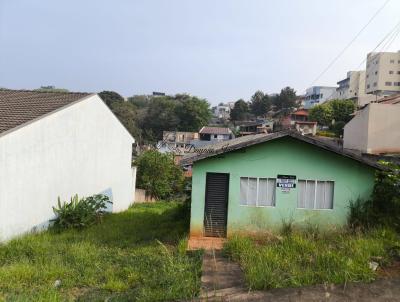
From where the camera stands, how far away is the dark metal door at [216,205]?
10.8 m

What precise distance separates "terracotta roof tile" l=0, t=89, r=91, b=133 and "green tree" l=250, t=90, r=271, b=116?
6836 cm

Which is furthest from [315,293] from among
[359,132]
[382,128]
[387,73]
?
[387,73]

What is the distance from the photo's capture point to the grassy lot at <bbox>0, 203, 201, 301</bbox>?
6.49m

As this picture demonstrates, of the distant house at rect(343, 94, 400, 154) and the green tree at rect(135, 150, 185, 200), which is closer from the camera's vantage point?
the distant house at rect(343, 94, 400, 154)

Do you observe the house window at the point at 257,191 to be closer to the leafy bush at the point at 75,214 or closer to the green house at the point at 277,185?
the green house at the point at 277,185

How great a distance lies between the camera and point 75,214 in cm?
1348

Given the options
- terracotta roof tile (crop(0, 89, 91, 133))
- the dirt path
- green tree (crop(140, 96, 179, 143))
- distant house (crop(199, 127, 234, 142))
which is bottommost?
the dirt path

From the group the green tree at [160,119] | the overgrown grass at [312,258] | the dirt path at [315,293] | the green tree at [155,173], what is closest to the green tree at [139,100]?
the green tree at [160,119]

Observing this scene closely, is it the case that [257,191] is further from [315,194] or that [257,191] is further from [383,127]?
[383,127]

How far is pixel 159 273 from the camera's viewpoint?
24.3 feet

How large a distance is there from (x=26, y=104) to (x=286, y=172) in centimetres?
1007

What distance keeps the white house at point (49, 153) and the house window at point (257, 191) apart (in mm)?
6604

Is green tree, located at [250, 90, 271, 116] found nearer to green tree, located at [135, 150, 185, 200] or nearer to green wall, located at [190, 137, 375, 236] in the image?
green tree, located at [135, 150, 185, 200]

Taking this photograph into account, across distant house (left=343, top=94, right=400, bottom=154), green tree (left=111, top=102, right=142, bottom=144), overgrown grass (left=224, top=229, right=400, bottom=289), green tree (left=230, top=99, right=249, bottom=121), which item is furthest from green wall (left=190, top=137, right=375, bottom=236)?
green tree (left=230, top=99, right=249, bottom=121)
